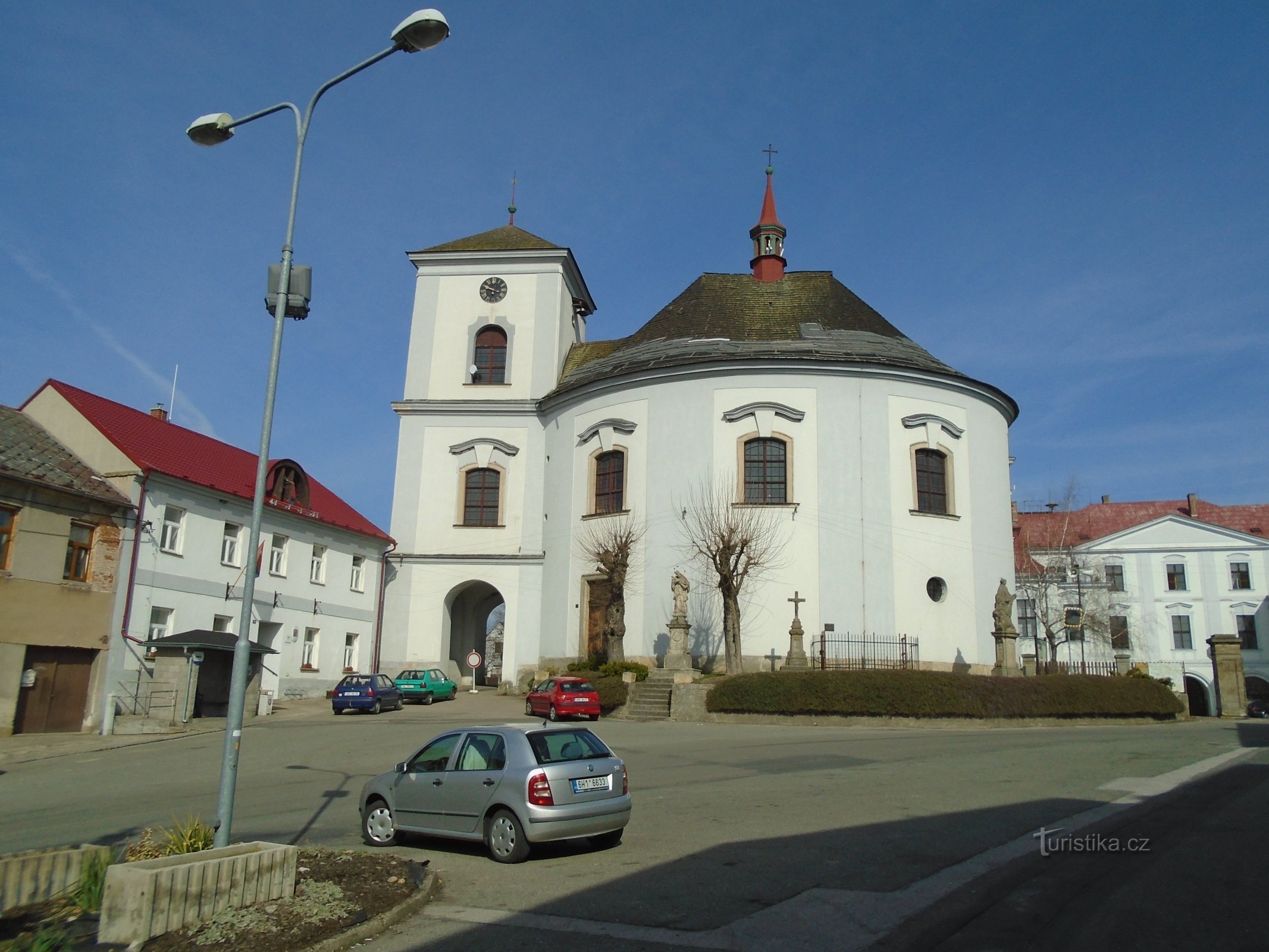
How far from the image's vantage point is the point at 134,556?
81.8ft

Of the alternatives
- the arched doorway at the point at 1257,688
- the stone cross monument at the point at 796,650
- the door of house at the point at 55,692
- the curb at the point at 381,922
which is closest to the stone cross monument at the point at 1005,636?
the stone cross monument at the point at 796,650

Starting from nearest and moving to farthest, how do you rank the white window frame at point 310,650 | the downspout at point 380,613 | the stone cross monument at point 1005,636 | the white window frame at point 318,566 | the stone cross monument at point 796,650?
the stone cross monument at point 796,650, the stone cross monument at point 1005,636, the white window frame at point 310,650, the white window frame at point 318,566, the downspout at point 380,613

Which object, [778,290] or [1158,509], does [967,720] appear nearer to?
[778,290]

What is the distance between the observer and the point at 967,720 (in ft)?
81.1

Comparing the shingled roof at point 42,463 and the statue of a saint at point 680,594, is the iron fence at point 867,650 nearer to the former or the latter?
the statue of a saint at point 680,594

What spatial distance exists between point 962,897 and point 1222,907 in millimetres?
1742

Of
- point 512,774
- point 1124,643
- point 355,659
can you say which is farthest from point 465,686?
point 1124,643

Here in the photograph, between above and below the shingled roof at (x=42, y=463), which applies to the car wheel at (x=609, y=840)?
below

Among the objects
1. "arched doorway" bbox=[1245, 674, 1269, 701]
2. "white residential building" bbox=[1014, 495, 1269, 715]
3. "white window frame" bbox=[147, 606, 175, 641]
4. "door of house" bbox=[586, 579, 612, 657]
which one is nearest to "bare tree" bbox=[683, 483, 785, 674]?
→ "door of house" bbox=[586, 579, 612, 657]

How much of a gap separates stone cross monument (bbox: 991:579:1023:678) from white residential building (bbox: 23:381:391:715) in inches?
828

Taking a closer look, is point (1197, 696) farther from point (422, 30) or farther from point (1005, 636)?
point (422, 30)

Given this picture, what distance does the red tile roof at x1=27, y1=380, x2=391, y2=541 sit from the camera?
26078 mm

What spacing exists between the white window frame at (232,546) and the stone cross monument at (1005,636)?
2258 centimetres

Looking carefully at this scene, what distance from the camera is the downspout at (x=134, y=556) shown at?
24516mm
